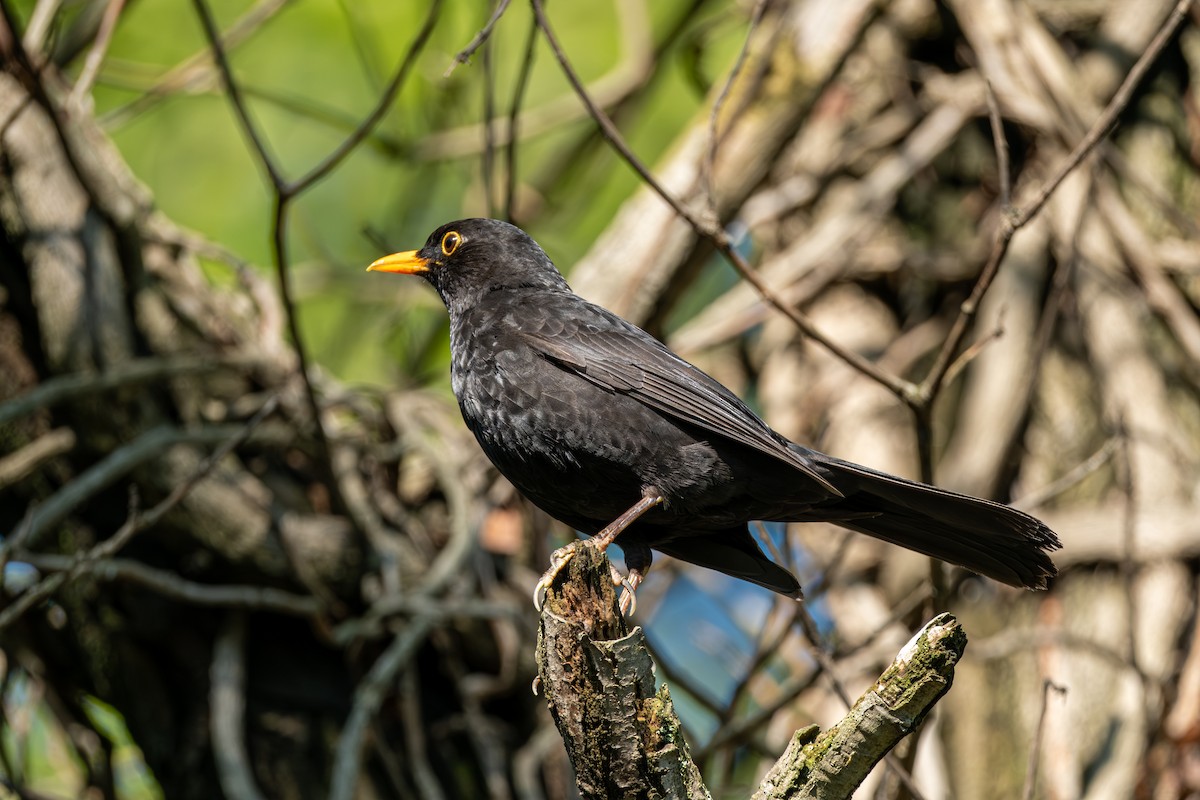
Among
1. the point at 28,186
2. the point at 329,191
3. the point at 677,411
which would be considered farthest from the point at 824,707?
the point at 329,191

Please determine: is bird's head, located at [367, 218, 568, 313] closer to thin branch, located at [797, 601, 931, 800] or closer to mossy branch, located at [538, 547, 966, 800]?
thin branch, located at [797, 601, 931, 800]

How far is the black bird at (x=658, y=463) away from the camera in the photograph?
316 cm

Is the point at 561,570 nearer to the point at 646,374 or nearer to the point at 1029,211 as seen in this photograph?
the point at 646,374

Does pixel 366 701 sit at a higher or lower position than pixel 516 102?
lower

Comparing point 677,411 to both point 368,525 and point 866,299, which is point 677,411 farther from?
point 866,299

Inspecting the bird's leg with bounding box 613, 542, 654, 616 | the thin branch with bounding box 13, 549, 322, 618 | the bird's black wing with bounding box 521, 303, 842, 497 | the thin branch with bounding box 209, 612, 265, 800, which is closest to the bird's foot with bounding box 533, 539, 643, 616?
the bird's leg with bounding box 613, 542, 654, 616

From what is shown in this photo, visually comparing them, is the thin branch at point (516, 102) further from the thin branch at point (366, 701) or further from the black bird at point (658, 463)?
the thin branch at point (366, 701)

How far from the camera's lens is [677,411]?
328cm

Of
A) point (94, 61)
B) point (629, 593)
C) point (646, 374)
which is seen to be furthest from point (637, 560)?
point (94, 61)

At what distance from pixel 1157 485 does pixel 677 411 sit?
8.86 feet

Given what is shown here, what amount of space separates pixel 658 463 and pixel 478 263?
3.71ft

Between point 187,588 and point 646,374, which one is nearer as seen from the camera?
point 646,374

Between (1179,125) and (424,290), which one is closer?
(1179,125)

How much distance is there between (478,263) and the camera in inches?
159
